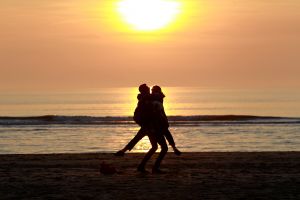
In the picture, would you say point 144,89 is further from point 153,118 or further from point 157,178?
point 157,178

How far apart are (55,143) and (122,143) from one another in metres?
2.64

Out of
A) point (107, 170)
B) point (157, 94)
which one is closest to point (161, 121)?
point (157, 94)

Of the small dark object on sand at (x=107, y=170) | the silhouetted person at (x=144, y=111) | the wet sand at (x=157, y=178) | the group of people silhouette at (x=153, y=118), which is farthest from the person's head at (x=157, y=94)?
the small dark object on sand at (x=107, y=170)

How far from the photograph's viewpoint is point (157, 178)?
15250 millimetres

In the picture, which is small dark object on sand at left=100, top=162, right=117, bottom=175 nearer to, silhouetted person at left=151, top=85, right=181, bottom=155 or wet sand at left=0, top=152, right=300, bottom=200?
wet sand at left=0, top=152, right=300, bottom=200

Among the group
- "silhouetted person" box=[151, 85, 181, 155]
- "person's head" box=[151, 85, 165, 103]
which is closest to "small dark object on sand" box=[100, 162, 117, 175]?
"silhouetted person" box=[151, 85, 181, 155]

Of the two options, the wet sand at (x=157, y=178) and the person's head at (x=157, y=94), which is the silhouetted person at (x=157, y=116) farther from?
the wet sand at (x=157, y=178)

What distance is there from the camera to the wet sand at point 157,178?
1281 centimetres

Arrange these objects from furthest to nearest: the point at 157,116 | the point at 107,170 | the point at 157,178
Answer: the point at 107,170 → the point at 157,116 → the point at 157,178

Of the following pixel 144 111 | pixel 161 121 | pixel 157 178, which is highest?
pixel 144 111

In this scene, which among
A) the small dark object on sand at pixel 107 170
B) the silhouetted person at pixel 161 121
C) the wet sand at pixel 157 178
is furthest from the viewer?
the small dark object on sand at pixel 107 170

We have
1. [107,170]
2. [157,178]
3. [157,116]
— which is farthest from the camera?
[107,170]

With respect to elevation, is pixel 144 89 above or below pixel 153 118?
above

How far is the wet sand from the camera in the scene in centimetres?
1281
